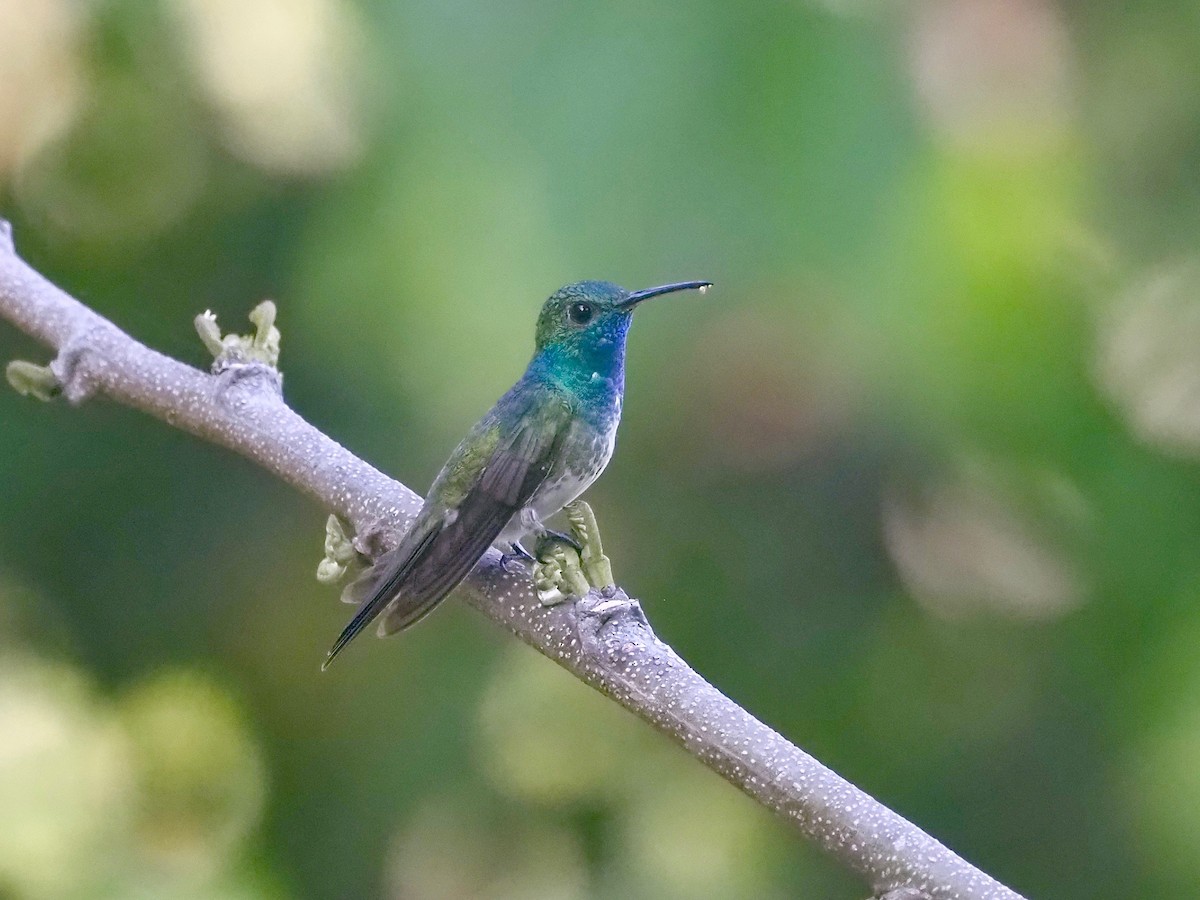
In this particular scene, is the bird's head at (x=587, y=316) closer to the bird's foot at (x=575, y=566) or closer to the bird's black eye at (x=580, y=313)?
the bird's black eye at (x=580, y=313)

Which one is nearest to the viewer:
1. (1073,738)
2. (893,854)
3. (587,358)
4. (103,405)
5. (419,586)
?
(893,854)

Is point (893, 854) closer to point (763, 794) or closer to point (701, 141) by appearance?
point (763, 794)

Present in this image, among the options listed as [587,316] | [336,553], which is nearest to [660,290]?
[587,316]

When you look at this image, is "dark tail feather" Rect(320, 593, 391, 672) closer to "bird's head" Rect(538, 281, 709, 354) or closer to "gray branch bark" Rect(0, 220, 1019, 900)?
"gray branch bark" Rect(0, 220, 1019, 900)

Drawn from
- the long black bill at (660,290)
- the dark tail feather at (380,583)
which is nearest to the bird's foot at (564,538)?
the dark tail feather at (380,583)

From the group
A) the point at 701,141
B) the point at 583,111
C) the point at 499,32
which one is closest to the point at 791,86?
the point at 701,141

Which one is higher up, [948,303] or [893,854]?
[948,303]

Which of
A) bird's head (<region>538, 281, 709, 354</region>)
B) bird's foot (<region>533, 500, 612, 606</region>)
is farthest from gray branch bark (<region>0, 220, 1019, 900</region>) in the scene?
bird's head (<region>538, 281, 709, 354</region>)

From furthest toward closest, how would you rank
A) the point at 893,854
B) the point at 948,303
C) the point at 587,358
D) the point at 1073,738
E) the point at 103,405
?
1. the point at 103,405
2. the point at 1073,738
3. the point at 948,303
4. the point at 587,358
5. the point at 893,854
